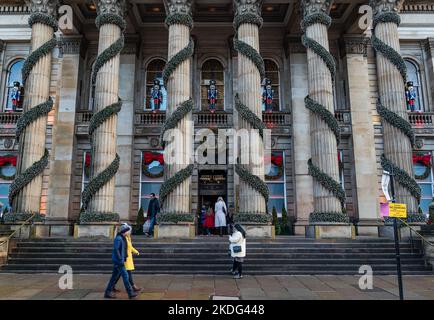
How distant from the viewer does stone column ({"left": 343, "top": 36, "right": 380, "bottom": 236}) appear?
71.7 feet

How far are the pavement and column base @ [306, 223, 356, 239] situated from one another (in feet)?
11.4

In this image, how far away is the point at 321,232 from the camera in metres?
16.3

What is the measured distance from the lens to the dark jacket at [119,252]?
29.4ft

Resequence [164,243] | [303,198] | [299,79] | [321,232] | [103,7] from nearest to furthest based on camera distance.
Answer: [164,243] < [321,232] < [103,7] < [303,198] < [299,79]

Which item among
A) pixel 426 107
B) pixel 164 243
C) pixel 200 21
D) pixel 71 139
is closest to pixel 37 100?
pixel 71 139

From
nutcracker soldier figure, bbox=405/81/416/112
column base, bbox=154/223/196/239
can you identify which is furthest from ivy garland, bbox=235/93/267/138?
nutcracker soldier figure, bbox=405/81/416/112

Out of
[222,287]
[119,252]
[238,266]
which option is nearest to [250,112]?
[238,266]

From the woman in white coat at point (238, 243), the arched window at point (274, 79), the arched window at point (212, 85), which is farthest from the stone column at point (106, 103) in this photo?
the arched window at point (274, 79)

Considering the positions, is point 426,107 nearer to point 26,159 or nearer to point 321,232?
point 321,232

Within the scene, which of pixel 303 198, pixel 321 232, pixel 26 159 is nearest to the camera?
pixel 321 232

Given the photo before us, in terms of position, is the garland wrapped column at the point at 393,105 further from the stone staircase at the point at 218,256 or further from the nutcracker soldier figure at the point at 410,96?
the nutcracker soldier figure at the point at 410,96

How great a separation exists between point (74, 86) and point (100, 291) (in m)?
16.3

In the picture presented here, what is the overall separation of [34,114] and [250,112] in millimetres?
10502

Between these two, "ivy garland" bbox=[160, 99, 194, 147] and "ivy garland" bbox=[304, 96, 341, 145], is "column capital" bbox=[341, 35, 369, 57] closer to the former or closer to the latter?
"ivy garland" bbox=[304, 96, 341, 145]
